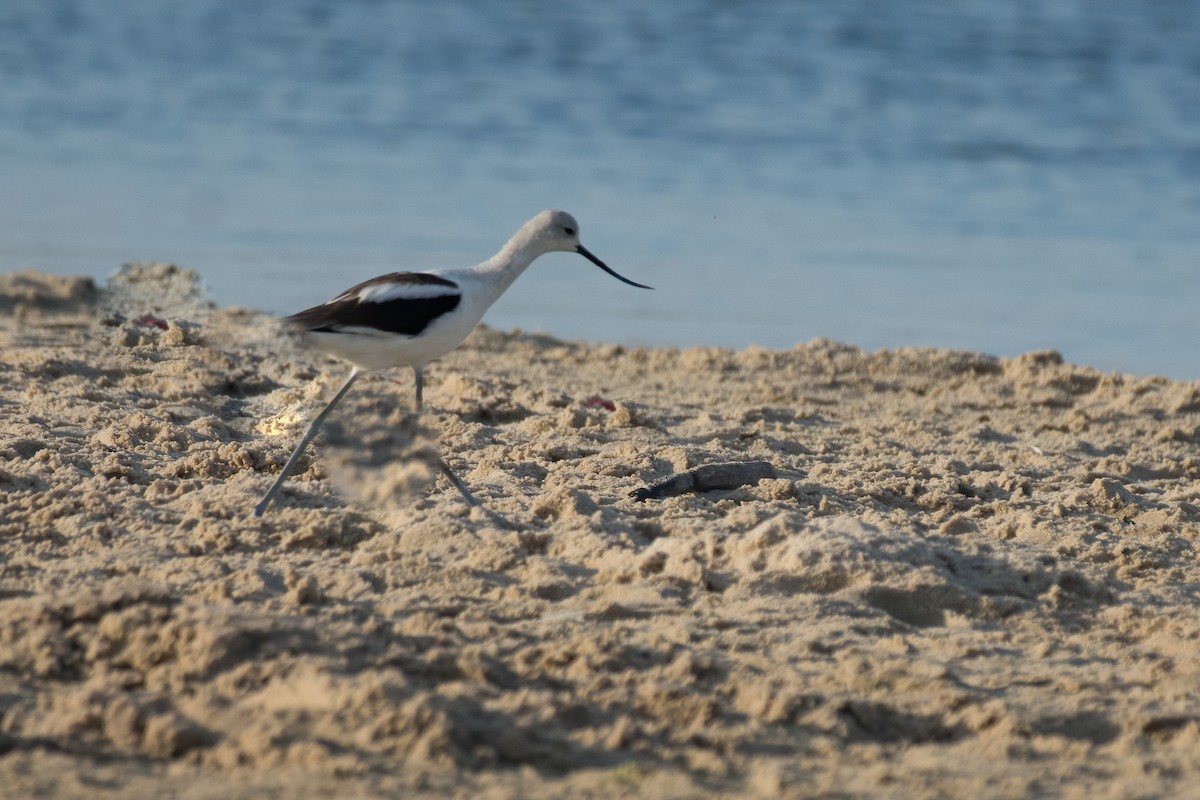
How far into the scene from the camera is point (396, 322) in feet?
15.0

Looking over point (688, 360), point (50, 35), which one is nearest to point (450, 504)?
point (688, 360)

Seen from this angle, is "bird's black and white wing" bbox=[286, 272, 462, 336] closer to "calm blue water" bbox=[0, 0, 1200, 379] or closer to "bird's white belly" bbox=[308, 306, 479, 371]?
"bird's white belly" bbox=[308, 306, 479, 371]

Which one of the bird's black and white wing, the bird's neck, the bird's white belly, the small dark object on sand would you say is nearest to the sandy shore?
the small dark object on sand

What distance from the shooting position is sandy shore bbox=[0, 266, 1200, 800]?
3201 mm

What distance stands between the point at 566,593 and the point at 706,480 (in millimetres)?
965

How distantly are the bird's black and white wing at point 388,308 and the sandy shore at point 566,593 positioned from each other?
28cm

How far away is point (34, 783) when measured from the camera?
297cm

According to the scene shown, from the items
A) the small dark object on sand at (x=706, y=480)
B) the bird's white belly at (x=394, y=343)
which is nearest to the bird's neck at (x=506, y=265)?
the bird's white belly at (x=394, y=343)

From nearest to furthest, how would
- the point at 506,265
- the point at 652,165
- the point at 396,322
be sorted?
the point at 396,322 → the point at 506,265 → the point at 652,165

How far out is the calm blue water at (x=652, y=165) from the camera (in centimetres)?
963

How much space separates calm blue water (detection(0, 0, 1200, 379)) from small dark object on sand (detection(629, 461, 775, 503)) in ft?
12.4

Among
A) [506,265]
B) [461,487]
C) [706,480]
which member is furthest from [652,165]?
[461,487]

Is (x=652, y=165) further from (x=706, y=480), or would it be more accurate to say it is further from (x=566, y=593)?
(x=566, y=593)

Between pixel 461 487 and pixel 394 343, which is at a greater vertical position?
pixel 394 343
